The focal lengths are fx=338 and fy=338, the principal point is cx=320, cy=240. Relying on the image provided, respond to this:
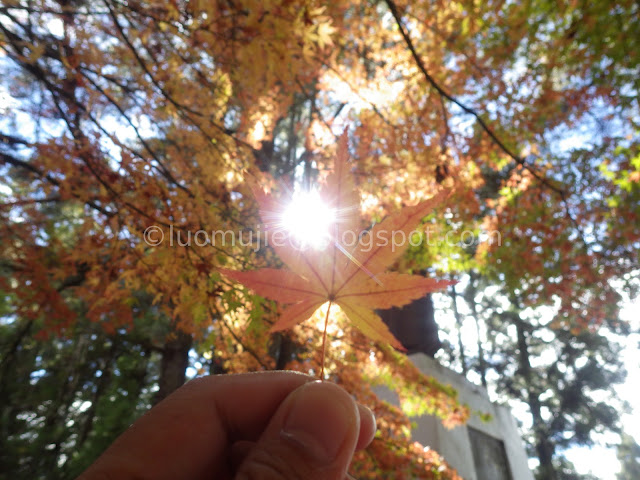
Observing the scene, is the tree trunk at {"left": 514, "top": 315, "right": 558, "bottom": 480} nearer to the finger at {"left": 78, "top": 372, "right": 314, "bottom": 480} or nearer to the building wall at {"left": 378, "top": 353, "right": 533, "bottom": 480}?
the building wall at {"left": 378, "top": 353, "right": 533, "bottom": 480}

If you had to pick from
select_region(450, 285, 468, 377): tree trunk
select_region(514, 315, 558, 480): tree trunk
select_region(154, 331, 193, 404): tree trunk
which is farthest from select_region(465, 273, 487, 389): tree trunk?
select_region(154, 331, 193, 404): tree trunk

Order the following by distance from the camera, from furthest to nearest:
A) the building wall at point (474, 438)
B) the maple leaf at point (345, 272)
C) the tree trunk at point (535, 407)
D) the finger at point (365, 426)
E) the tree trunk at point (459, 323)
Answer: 1. the tree trunk at point (535, 407)
2. the tree trunk at point (459, 323)
3. the building wall at point (474, 438)
4. the finger at point (365, 426)
5. the maple leaf at point (345, 272)

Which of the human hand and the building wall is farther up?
the human hand

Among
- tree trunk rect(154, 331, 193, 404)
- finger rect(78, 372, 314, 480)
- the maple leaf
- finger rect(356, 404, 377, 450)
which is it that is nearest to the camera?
finger rect(78, 372, 314, 480)

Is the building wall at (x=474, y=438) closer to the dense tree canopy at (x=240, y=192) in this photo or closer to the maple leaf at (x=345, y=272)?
the dense tree canopy at (x=240, y=192)

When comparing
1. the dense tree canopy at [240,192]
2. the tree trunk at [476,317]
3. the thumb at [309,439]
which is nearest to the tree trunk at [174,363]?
the dense tree canopy at [240,192]

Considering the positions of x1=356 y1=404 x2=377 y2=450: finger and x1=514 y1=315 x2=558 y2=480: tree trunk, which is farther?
x1=514 y1=315 x2=558 y2=480: tree trunk

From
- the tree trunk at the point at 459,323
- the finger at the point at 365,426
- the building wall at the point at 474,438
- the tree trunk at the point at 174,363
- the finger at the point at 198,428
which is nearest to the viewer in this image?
the finger at the point at 198,428
